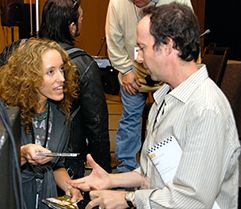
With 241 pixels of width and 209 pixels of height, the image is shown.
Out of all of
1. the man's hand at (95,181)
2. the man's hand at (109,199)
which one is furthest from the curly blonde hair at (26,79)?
the man's hand at (109,199)

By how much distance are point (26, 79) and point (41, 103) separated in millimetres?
133

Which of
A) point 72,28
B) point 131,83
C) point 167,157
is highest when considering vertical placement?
point 72,28

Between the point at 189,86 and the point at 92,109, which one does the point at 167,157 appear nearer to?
the point at 189,86

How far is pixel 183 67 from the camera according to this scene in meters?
1.65

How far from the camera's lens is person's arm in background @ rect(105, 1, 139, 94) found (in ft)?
11.7

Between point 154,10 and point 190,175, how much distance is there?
0.55m

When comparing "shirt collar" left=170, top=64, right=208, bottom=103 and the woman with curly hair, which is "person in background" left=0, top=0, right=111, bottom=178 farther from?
"shirt collar" left=170, top=64, right=208, bottom=103

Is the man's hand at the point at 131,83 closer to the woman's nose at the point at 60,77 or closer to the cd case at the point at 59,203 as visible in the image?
the woman's nose at the point at 60,77

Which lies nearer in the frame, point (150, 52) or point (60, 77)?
point (150, 52)

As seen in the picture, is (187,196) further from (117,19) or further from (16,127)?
(117,19)

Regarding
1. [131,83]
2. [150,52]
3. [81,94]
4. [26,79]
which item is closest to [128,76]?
[131,83]

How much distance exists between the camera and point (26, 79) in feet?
7.86

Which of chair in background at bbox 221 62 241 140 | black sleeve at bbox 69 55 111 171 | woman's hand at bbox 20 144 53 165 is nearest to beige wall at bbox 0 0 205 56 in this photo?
chair in background at bbox 221 62 241 140

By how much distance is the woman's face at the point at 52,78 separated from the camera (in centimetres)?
242
